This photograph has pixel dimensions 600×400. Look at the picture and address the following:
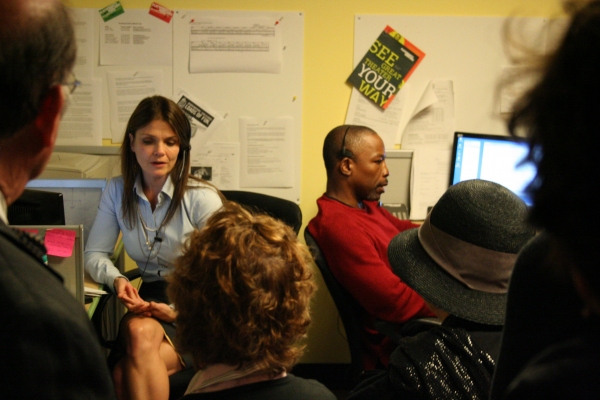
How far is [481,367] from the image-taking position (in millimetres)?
1034

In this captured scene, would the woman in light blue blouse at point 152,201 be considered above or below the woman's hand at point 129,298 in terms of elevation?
above

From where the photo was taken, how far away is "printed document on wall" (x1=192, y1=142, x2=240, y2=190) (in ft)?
9.77

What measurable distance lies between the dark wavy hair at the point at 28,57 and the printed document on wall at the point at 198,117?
2.33 metres

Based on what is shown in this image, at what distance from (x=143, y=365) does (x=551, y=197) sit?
1.59 metres

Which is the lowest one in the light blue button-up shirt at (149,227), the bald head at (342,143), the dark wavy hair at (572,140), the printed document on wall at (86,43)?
the light blue button-up shirt at (149,227)

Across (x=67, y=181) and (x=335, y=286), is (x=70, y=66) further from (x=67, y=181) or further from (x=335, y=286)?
(x=67, y=181)

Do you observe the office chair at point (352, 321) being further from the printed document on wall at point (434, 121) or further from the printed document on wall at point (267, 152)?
the printed document on wall at point (434, 121)

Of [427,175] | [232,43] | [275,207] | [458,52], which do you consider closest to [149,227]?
[275,207]

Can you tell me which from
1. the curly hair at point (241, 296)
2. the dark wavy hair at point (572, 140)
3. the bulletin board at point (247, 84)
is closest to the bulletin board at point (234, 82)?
the bulletin board at point (247, 84)

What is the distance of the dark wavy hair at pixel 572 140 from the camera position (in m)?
0.43

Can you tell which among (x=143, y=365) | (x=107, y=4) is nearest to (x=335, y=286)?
(x=143, y=365)

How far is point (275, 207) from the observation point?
2.37 meters

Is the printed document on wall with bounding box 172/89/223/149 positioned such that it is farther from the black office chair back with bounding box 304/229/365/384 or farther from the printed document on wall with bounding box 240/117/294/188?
the black office chair back with bounding box 304/229/365/384

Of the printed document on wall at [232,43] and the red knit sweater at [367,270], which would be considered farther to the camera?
the printed document on wall at [232,43]
